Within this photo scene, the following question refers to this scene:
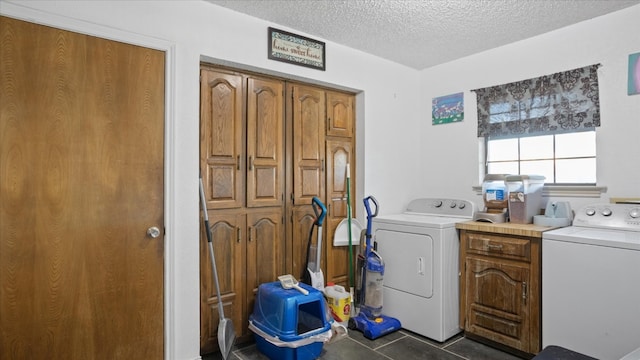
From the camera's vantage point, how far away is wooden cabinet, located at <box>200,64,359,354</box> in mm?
2490

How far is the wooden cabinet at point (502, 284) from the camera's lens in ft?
7.69

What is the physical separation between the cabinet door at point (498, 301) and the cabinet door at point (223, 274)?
5.76 ft

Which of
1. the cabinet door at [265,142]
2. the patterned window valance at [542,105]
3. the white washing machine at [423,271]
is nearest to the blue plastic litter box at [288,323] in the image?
the cabinet door at [265,142]

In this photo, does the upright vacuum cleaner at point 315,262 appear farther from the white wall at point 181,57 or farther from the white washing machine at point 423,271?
the white wall at point 181,57

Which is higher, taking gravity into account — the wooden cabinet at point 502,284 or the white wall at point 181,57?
the white wall at point 181,57

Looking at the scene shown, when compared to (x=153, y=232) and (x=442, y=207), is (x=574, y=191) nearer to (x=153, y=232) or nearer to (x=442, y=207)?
(x=442, y=207)

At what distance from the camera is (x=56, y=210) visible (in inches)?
72.4

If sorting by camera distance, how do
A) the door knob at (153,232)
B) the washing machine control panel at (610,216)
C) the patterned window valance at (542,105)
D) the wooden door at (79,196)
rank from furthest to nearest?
the patterned window valance at (542,105), the washing machine control panel at (610,216), the door knob at (153,232), the wooden door at (79,196)

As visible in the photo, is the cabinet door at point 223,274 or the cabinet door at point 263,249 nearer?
the cabinet door at point 223,274

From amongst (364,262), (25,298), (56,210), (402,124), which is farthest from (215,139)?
(402,124)

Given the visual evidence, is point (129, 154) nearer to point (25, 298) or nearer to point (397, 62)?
point (25, 298)

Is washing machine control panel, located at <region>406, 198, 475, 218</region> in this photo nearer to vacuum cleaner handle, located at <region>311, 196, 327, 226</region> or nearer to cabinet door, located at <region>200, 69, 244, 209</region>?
vacuum cleaner handle, located at <region>311, 196, 327, 226</region>

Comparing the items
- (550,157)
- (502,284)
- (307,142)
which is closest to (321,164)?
(307,142)

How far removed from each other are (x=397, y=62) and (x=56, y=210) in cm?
311
